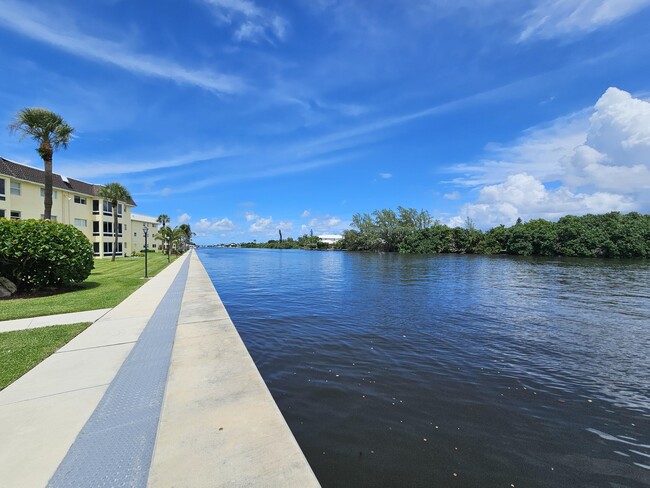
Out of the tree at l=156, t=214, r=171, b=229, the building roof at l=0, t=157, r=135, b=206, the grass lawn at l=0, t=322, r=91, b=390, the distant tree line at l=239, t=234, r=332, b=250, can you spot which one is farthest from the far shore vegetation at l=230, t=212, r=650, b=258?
the grass lawn at l=0, t=322, r=91, b=390

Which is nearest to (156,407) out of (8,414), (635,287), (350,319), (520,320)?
(8,414)

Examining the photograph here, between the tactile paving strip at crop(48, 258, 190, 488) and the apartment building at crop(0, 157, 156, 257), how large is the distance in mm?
30325

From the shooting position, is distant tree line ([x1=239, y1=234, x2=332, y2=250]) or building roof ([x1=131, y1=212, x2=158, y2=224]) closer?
building roof ([x1=131, y1=212, x2=158, y2=224])

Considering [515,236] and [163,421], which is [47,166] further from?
[515,236]

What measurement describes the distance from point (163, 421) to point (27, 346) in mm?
4457

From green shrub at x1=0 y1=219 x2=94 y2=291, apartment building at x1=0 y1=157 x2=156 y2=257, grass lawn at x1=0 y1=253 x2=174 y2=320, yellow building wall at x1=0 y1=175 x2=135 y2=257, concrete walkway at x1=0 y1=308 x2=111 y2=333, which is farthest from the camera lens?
yellow building wall at x1=0 y1=175 x2=135 y2=257

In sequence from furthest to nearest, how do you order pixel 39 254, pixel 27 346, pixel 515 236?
pixel 515 236
pixel 39 254
pixel 27 346

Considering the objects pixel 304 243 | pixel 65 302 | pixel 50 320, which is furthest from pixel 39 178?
pixel 304 243

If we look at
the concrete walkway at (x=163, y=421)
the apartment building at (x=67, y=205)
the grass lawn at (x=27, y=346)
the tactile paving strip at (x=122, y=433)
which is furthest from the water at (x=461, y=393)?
the apartment building at (x=67, y=205)

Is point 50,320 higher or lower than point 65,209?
lower

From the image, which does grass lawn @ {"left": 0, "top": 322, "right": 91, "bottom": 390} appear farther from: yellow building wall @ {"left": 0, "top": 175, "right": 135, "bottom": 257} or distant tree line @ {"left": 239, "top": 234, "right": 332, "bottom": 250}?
distant tree line @ {"left": 239, "top": 234, "right": 332, "bottom": 250}

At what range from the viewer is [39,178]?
109 feet

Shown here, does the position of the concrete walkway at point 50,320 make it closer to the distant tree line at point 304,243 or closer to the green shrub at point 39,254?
the green shrub at point 39,254

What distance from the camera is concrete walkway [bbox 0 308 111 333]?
7281 millimetres
